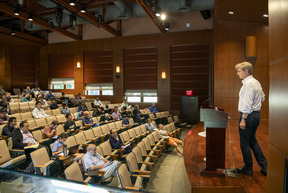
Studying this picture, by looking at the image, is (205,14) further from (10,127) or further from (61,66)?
(10,127)

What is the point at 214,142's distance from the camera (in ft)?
7.63

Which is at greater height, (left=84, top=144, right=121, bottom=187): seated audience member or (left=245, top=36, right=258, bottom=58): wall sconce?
(left=245, top=36, right=258, bottom=58): wall sconce

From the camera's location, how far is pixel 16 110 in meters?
6.98

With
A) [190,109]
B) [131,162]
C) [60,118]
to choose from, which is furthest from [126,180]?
[190,109]

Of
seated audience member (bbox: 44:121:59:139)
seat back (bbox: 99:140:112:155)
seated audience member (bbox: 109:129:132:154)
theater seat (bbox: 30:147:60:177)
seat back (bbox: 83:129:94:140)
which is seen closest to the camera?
theater seat (bbox: 30:147:60:177)

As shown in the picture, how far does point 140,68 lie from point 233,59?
17.0 ft

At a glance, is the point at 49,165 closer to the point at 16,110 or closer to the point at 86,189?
the point at 86,189

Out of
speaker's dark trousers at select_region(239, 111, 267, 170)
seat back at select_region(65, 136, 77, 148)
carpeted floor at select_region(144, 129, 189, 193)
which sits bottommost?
carpeted floor at select_region(144, 129, 189, 193)

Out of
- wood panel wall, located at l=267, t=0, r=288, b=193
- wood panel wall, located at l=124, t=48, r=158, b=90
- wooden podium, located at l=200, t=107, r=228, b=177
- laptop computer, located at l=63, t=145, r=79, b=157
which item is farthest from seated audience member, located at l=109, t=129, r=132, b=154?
wood panel wall, located at l=124, t=48, r=158, b=90

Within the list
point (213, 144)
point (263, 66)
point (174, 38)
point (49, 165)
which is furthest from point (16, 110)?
point (263, 66)

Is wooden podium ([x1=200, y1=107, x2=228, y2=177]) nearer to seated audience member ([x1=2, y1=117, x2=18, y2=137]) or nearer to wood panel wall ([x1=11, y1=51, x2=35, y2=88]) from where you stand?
seated audience member ([x1=2, y1=117, x2=18, y2=137])

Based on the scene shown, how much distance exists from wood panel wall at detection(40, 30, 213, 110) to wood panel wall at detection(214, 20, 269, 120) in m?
2.69

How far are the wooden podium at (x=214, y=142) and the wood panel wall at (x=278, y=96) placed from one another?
2.59 ft

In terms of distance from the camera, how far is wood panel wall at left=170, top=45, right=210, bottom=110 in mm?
10094
